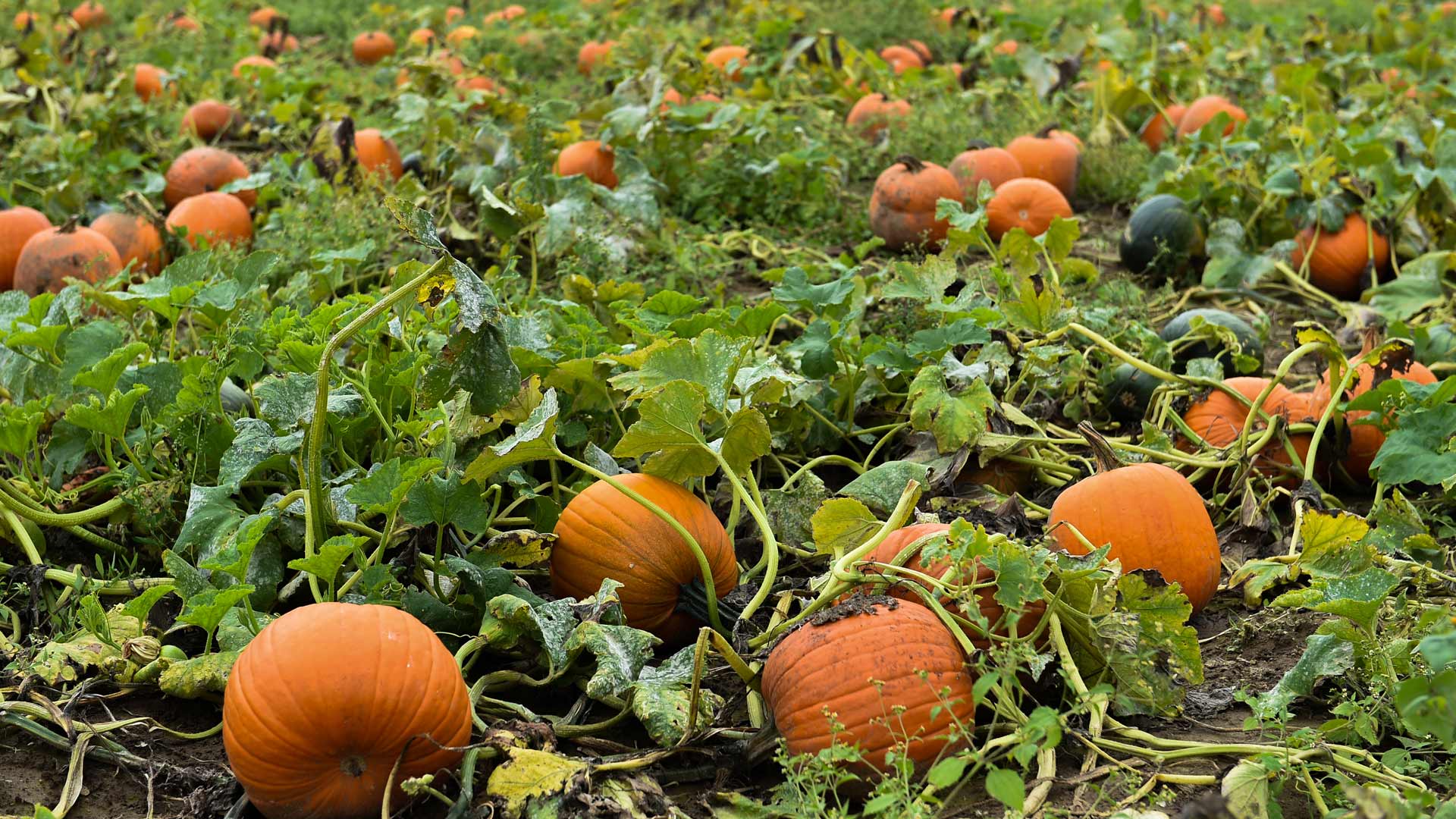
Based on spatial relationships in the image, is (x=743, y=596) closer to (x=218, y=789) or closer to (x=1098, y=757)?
(x=1098, y=757)

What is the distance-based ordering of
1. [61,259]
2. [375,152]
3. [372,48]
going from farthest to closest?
[372,48]
[375,152]
[61,259]

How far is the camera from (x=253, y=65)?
Answer: 25.4 feet

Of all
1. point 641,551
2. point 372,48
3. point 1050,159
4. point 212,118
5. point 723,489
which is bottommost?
point 372,48

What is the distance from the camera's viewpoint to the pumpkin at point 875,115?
6.46m

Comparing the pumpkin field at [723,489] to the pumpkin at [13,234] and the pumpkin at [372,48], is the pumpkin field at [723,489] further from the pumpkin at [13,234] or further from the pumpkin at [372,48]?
the pumpkin at [372,48]

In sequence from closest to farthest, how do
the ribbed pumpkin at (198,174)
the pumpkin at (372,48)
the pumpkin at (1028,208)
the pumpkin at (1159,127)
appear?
1. the pumpkin at (1028,208)
2. the ribbed pumpkin at (198,174)
3. the pumpkin at (1159,127)
4. the pumpkin at (372,48)

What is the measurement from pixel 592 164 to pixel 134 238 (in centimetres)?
178

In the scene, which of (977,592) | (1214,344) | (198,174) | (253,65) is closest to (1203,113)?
(1214,344)

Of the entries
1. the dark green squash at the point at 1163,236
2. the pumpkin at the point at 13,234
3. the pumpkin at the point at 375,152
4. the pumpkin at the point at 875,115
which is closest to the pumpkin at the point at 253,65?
the pumpkin at the point at 375,152

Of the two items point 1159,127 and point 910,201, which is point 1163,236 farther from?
point 1159,127

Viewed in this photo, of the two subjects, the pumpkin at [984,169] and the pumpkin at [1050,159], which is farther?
the pumpkin at [1050,159]

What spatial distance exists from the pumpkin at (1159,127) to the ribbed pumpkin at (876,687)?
504 cm

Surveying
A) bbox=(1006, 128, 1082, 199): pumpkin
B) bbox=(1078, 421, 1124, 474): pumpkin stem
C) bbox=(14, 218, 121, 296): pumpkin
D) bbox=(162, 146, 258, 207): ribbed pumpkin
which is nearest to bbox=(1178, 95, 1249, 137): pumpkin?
bbox=(1006, 128, 1082, 199): pumpkin

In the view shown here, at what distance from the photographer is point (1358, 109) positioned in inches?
263
